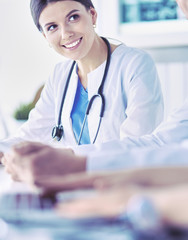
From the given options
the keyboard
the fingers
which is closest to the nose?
the fingers

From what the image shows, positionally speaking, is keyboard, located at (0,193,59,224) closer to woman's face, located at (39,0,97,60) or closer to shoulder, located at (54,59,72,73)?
woman's face, located at (39,0,97,60)

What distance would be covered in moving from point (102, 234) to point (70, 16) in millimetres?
1034

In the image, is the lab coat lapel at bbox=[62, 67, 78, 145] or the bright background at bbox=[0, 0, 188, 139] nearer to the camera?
the lab coat lapel at bbox=[62, 67, 78, 145]

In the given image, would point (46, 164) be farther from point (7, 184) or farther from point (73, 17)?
point (73, 17)

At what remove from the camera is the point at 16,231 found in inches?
18.6

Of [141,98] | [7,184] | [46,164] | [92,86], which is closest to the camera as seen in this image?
[46,164]

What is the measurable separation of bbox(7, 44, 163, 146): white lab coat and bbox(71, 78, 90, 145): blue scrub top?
18 mm

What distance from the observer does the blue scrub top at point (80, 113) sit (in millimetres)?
1416

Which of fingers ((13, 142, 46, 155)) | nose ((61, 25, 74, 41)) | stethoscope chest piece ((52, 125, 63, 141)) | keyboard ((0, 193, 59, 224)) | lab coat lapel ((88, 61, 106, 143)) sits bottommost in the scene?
stethoscope chest piece ((52, 125, 63, 141))

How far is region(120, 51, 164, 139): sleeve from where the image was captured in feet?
4.17

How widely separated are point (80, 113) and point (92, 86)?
0.10 metres

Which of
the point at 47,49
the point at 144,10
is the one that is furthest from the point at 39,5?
the point at 144,10

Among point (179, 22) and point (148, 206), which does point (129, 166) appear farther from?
point (179, 22)

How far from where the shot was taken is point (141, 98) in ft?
4.27
